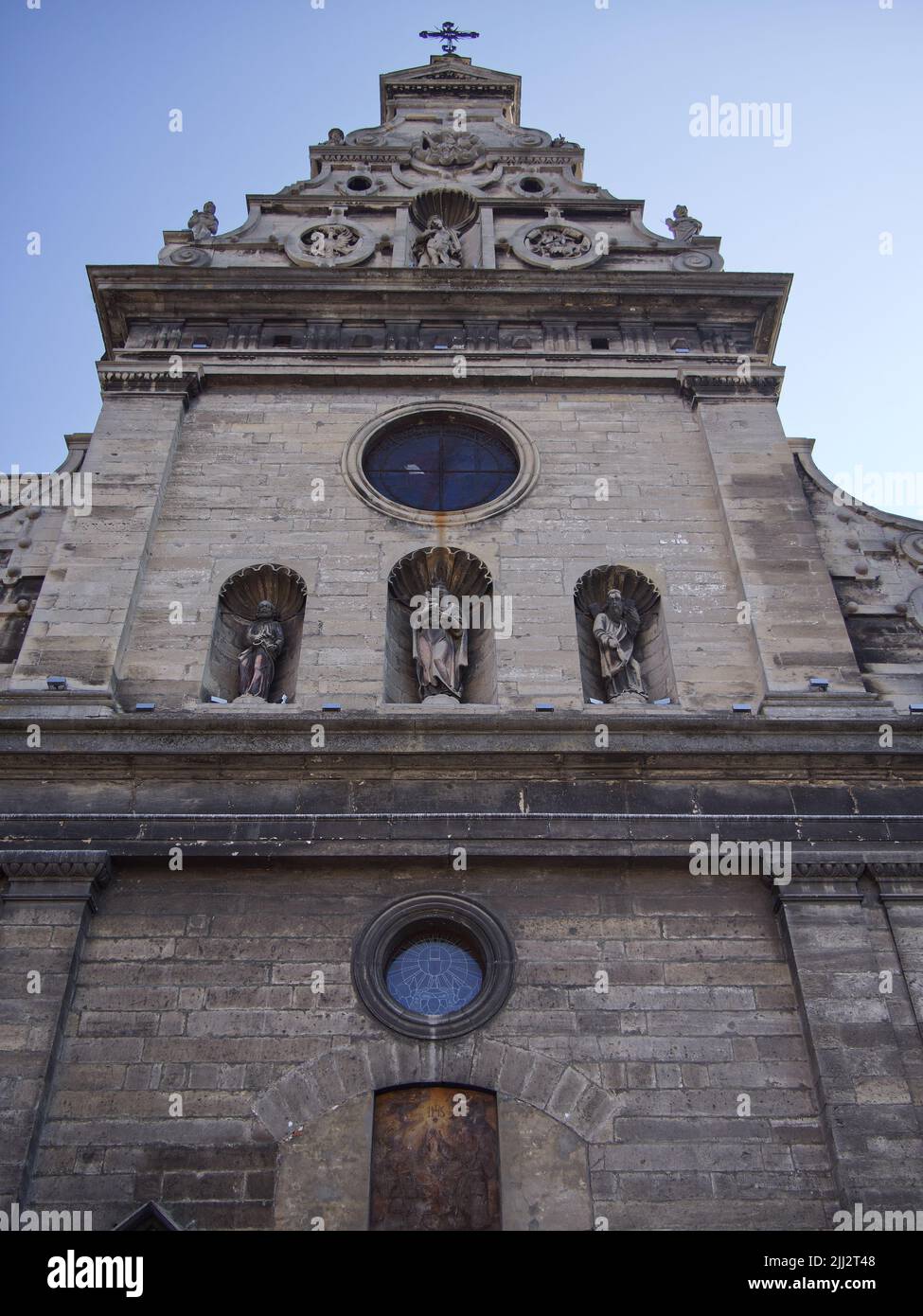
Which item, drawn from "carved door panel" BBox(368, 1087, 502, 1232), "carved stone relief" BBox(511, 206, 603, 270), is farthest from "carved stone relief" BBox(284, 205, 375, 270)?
"carved door panel" BBox(368, 1087, 502, 1232)

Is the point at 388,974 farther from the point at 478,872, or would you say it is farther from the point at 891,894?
the point at 891,894

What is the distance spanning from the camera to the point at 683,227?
59.9 feet

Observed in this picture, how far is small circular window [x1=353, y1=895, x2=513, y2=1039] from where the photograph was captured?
9.87 meters

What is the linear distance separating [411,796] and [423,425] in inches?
231

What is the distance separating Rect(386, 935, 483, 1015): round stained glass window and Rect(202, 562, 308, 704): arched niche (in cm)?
320

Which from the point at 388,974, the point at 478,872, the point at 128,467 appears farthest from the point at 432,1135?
the point at 128,467

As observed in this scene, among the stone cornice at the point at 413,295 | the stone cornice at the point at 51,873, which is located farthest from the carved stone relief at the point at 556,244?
the stone cornice at the point at 51,873

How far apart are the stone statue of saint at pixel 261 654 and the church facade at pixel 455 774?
47mm

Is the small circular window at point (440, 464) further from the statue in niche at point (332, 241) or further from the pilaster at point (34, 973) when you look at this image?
the pilaster at point (34, 973)

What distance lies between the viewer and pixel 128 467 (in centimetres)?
1416

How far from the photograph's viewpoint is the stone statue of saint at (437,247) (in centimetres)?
1762

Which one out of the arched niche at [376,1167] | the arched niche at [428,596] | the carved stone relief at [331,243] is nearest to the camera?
the arched niche at [376,1167]

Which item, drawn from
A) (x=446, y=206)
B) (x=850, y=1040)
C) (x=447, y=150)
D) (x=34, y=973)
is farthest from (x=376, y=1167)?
(x=447, y=150)

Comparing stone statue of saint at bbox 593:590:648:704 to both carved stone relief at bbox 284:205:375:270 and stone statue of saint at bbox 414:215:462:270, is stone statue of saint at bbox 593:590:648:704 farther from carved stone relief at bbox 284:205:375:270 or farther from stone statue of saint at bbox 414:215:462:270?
carved stone relief at bbox 284:205:375:270
